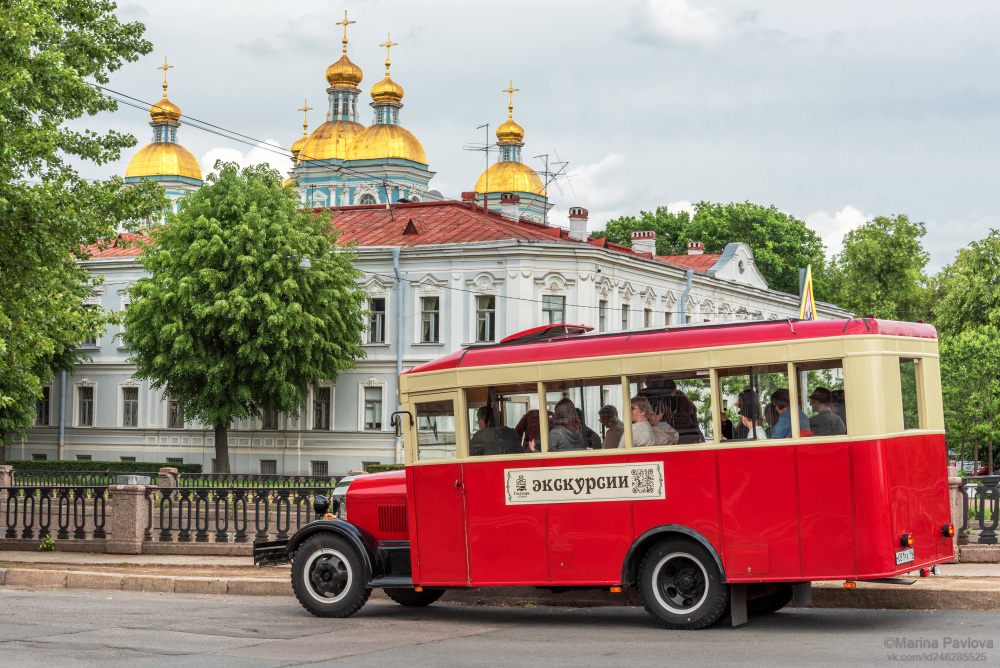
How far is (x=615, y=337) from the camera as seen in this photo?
35.8ft

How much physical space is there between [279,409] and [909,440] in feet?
110

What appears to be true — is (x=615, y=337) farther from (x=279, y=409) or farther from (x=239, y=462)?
(x=239, y=462)

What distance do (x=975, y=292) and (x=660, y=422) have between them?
48.3 m

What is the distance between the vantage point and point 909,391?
1056 centimetres

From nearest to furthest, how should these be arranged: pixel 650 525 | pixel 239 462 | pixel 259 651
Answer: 1. pixel 259 651
2. pixel 650 525
3. pixel 239 462

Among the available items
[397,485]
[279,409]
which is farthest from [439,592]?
[279,409]

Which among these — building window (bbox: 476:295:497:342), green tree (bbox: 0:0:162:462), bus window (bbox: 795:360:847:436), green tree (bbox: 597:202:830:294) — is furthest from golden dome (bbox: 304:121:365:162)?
bus window (bbox: 795:360:847:436)

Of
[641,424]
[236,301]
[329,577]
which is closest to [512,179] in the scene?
[236,301]

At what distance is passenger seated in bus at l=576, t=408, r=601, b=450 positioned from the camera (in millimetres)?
10891

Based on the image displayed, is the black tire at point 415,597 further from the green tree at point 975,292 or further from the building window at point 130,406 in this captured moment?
the green tree at point 975,292

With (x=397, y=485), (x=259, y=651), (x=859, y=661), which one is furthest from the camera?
(x=397, y=485)

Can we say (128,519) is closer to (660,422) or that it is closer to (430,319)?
(660,422)

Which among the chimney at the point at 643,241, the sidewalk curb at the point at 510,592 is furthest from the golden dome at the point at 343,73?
the sidewalk curb at the point at 510,592

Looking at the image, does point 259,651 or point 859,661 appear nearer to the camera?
point 859,661
